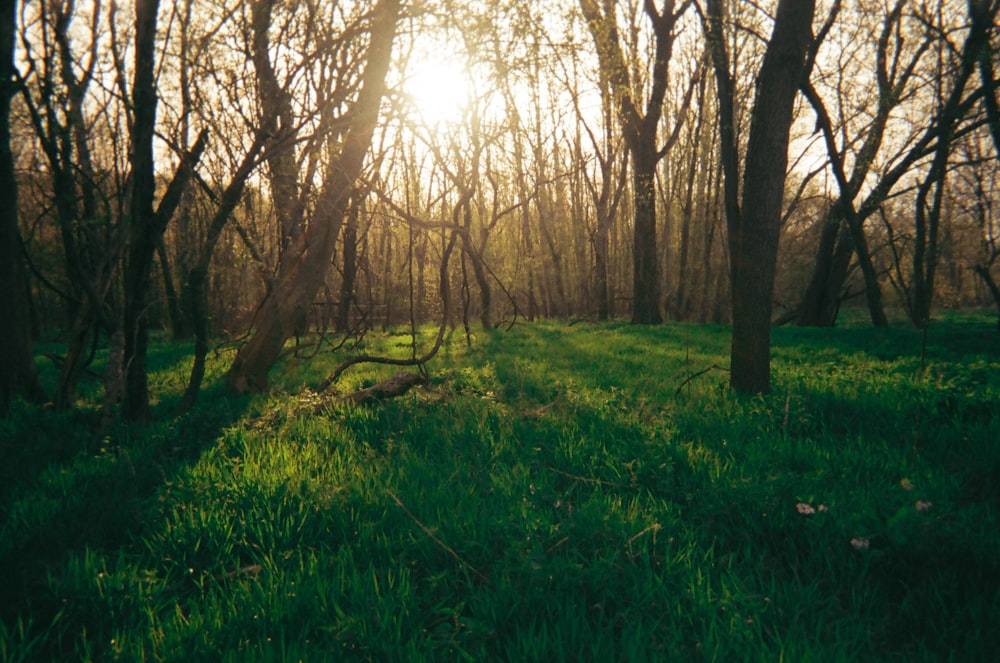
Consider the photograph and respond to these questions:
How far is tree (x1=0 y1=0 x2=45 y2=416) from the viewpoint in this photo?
500 cm

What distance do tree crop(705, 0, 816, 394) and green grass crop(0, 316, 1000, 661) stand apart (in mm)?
794

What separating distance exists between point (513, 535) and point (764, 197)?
13.8 feet

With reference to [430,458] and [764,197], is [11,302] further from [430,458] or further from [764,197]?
[764,197]

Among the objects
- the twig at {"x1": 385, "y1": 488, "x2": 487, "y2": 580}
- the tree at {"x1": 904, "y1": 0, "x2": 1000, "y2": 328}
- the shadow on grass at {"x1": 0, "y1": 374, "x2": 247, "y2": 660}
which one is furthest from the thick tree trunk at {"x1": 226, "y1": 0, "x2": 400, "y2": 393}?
the tree at {"x1": 904, "y1": 0, "x2": 1000, "y2": 328}

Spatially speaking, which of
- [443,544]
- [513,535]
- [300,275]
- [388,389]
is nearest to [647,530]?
[513,535]

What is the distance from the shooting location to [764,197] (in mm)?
4695

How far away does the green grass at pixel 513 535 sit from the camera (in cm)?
168

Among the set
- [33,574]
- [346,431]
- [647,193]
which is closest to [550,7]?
[346,431]

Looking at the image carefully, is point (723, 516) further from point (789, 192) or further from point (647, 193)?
point (789, 192)

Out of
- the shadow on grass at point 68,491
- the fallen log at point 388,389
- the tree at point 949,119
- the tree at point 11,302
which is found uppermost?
the tree at point 949,119

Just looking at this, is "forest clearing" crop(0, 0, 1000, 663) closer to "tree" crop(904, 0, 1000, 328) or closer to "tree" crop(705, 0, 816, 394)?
"tree" crop(705, 0, 816, 394)

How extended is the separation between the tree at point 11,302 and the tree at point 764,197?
7.47 meters

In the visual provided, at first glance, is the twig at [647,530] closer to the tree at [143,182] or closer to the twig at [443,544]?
the twig at [443,544]

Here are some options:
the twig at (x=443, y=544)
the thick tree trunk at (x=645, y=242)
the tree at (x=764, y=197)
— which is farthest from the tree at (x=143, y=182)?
the thick tree trunk at (x=645, y=242)
